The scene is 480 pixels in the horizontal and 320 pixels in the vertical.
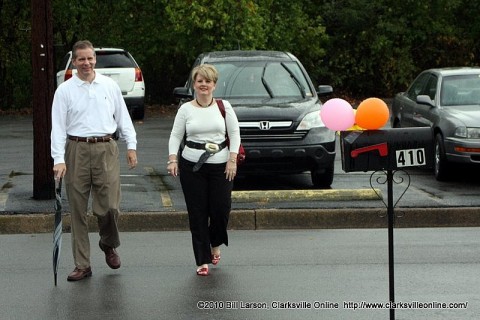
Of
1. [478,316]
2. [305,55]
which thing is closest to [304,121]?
[478,316]

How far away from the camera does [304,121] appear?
13.5 metres

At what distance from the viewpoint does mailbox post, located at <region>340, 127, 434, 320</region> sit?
283 inches

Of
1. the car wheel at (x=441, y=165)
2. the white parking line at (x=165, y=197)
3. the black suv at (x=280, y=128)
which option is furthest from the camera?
the car wheel at (x=441, y=165)

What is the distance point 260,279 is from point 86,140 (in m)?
1.75

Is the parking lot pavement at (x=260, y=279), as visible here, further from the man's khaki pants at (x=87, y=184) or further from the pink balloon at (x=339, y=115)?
the pink balloon at (x=339, y=115)

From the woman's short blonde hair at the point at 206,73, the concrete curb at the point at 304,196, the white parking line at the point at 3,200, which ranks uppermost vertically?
the woman's short blonde hair at the point at 206,73

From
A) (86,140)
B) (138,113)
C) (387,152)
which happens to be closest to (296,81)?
(86,140)

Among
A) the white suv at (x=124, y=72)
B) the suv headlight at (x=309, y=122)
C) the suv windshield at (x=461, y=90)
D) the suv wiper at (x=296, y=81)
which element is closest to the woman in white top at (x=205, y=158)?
the suv headlight at (x=309, y=122)

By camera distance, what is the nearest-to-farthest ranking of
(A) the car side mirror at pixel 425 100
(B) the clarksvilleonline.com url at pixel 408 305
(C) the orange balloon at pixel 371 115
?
1. (C) the orange balloon at pixel 371 115
2. (B) the clarksvilleonline.com url at pixel 408 305
3. (A) the car side mirror at pixel 425 100

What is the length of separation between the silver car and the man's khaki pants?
639 centimetres

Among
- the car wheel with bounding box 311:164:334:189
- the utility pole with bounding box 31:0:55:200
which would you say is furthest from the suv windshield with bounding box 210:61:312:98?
the utility pole with bounding box 31:0:55:200

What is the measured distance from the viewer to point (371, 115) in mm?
7152

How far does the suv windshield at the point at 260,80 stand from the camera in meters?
14.5

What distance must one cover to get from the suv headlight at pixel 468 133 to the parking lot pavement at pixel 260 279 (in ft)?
9.79
